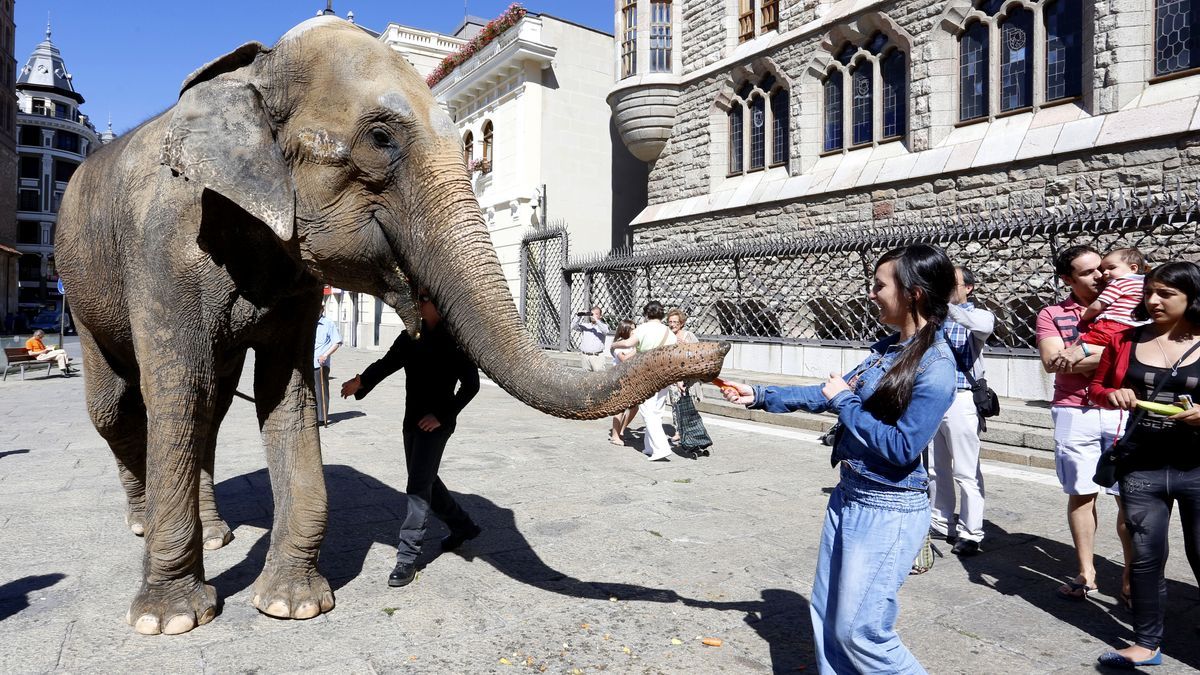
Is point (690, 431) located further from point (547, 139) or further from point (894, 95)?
point (547, 139)

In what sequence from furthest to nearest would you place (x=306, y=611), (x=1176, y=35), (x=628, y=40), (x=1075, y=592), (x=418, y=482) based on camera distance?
(x=628, y=40) < (x=1176, y=35) < (x=418, y=482) < (x=1075, y=592) < (x=306, y=611)

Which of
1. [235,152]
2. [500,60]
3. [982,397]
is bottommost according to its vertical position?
[982,397]

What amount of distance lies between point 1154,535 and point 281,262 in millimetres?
4030

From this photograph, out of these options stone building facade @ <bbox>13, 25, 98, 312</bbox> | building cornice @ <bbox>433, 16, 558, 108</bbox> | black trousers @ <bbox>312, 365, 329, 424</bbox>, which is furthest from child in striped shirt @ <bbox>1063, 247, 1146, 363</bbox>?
stone building facade @ <bbox>13, 25, 98, 312</bbox>

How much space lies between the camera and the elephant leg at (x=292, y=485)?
363cm

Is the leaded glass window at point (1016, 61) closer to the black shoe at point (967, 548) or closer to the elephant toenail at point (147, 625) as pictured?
the black shoe at point (967, 548)

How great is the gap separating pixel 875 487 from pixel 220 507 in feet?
16.6

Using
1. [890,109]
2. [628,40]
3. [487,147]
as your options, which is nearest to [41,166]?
[487,147]

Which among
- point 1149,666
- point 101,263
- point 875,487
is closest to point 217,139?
point 101,263

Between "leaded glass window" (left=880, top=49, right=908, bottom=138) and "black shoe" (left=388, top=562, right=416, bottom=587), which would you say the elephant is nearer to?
"black shoe" (left=388, top=562, right=416, bottom=587)

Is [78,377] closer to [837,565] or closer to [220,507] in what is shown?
[220,507]

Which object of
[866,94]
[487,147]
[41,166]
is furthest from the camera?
[41,166]

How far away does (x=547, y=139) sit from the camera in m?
23.7

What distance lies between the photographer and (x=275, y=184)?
3.04 meters
